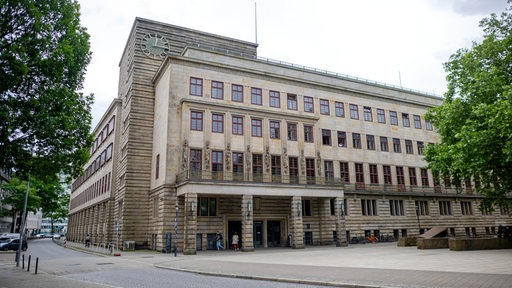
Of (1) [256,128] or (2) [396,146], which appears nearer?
(1) [256,128]

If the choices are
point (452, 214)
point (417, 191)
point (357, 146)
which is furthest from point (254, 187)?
point (452, 214)

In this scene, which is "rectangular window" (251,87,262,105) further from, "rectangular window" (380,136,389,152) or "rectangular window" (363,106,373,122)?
"rectangular window" (380,136,389,152)

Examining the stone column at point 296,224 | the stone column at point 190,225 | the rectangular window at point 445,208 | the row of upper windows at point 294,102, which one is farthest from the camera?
the rectangular window at point 445,208

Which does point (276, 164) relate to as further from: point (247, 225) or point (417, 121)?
point (417, 121)

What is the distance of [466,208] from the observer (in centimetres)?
5012

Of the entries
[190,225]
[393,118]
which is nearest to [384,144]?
[393,118]

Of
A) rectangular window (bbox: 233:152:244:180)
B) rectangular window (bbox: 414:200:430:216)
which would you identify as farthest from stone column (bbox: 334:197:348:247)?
rectangular window (bbox: 414:200:430:216)

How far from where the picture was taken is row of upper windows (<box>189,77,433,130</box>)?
37638mm

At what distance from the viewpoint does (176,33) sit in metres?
45.2

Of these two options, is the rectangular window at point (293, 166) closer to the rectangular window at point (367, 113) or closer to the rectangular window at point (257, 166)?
the rectangular window at point (257, 166)

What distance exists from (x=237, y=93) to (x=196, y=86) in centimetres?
425

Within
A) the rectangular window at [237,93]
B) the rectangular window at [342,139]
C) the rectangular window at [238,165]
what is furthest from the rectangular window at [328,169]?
the rectangular window at [237,93]

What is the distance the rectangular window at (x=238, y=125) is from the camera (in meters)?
37.2

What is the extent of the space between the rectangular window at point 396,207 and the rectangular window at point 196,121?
24.8m
